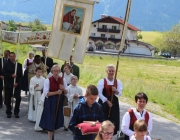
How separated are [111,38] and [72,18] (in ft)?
243

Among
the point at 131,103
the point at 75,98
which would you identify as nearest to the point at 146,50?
the point at 131,103

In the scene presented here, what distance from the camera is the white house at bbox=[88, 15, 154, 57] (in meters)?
80.9

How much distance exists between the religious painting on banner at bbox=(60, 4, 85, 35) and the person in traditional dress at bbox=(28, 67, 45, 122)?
5.84ft

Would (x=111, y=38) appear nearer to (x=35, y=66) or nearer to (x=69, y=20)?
(x=35, y=66)

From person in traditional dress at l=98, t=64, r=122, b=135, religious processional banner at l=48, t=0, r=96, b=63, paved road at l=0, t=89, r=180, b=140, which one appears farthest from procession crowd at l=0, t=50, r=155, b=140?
religious processional banner at l=48, t=0, r=96, b=63

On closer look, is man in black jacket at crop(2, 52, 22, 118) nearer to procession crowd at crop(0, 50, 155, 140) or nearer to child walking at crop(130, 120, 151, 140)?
procession crowd at crop(0, 50, 155, 140)

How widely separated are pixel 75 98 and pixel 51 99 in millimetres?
1182

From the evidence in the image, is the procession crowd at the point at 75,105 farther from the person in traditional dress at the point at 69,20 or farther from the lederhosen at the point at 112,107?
the person in traditional dress at the point at 69,20

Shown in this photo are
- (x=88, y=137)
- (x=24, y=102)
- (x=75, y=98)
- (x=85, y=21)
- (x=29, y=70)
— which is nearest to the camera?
(x=88, y=137)

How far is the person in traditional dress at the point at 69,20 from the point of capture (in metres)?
7.54

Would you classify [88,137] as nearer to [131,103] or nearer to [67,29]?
[67,29]

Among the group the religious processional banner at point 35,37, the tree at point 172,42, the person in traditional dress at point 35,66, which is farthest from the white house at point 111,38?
the religious processional banner at point 35,37

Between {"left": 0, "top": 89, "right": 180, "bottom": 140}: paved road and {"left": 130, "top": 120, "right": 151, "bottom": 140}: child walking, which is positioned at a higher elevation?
{"left": 130, "top": 120, "right": 151, "bottom": 140}: child walking

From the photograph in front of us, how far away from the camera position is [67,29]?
754cm
